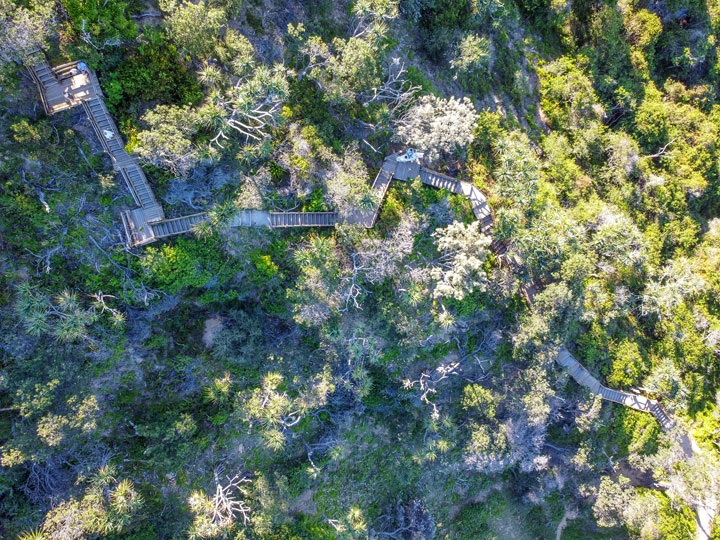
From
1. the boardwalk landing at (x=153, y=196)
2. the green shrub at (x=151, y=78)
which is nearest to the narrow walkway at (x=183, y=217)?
the boardwalk landing at (x=153, y=196)

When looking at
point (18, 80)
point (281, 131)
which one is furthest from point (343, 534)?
point (18, 80)

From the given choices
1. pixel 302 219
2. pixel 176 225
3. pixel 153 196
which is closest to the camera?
pixel 153 196

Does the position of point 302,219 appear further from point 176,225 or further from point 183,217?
point 176,225

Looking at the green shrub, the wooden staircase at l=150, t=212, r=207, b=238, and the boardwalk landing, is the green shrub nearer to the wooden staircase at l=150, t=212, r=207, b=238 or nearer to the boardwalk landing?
the boardwalk landing

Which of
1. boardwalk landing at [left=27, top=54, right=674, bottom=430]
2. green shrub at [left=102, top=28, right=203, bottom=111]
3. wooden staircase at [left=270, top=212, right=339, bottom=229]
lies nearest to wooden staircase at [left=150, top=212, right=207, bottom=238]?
boardwalk landing at [left=27, top=54, right=674, bottom=430]

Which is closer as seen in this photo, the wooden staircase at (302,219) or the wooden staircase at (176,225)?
the wooden staircase at (176,225)

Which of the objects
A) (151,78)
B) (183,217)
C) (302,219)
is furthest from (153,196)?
(302,219)

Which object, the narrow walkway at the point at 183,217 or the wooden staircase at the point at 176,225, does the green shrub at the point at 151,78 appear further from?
the wooden staircase at the point at 176,225

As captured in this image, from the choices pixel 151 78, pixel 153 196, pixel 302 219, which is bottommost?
pixel 302 219

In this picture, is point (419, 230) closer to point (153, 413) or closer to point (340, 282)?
point (340, 282)
